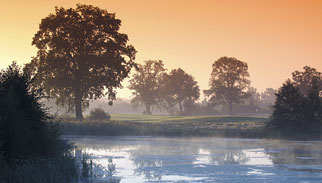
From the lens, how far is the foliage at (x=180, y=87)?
11912 centimetres

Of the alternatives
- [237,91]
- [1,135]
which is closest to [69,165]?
[1,135]

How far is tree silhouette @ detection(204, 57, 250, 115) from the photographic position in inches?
4301

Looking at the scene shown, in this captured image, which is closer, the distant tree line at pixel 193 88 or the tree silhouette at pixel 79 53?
the tree silhouette at pixel 79 53

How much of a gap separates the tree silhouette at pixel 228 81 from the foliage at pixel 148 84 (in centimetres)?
1602

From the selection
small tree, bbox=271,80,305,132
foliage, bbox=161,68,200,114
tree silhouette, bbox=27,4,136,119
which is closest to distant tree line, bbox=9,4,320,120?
tree silhouette, bbox=27,4,136,119

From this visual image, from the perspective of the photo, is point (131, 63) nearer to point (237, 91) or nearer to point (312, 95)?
point (312, 95)

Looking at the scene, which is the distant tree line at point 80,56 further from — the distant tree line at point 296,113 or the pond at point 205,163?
the pond at point 205,163

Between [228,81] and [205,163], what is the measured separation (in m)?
83.9

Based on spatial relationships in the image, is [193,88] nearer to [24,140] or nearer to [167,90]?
[167,90]

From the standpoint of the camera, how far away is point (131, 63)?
6438cm

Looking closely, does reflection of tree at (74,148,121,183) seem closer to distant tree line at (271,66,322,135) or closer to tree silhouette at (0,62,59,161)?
tree silhouette at (0,62,59,161)

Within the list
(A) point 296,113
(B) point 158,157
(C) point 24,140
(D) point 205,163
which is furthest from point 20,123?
(A) point 296,113

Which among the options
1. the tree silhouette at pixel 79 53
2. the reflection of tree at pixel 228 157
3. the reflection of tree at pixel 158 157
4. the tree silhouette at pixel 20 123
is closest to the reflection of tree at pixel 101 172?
the reflection of tree at pixel 158 157

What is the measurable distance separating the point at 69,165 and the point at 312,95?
35056mm
